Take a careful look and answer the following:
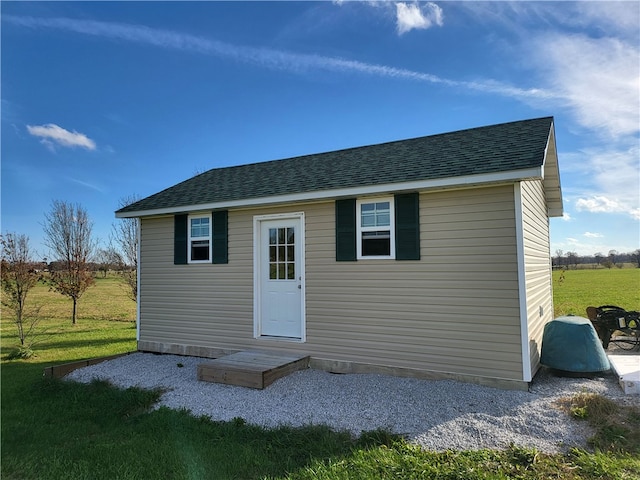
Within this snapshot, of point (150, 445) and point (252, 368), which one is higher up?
point (252, 368)

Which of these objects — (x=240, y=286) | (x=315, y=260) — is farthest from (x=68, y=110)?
(x=315, y=260)

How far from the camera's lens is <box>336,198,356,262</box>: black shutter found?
19.1 ft

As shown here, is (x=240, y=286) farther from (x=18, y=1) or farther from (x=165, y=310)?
(x=18, y=1)

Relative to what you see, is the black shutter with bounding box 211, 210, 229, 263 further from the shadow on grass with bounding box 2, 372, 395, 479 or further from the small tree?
the small tree

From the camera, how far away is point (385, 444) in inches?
132

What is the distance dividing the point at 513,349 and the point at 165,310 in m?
6.44

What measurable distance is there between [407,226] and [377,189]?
27.7 inches

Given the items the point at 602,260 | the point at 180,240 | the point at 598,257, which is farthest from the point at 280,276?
the point at 598,257

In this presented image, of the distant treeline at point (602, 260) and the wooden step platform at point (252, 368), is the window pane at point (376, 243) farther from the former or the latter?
the distant treeline at point (602, 260)

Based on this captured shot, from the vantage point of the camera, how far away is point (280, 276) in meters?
6.64

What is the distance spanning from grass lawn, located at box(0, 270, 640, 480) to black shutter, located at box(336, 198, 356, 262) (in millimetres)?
2826

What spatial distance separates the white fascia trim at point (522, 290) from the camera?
4.65 metres

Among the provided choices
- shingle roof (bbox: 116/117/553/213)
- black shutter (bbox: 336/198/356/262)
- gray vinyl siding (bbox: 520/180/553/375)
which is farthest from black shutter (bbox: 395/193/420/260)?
gray vinyl siding (bbox: 520/180/553/375)

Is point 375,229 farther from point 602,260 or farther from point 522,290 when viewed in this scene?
point 602,260
